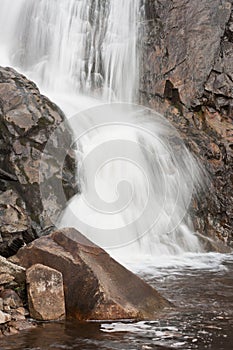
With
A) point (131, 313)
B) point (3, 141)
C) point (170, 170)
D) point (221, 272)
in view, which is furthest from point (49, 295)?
point (170, 170)

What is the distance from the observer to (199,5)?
15148 mm

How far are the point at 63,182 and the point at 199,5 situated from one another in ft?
28.1

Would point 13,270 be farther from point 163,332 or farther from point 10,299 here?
point 163,332

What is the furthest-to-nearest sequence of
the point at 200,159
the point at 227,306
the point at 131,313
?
1. the point at 200,159
2. the point at 227,306
3. the point at 131,313

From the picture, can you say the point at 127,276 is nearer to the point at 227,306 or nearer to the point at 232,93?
the point at 227,306

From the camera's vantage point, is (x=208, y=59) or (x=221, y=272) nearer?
(x=221, y=272)

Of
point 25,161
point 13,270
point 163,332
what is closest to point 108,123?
point 25,161

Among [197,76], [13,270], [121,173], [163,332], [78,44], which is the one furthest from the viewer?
[78,44]

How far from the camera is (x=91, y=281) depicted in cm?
570

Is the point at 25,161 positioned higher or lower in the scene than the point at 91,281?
higher

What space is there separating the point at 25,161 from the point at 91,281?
4.16 m

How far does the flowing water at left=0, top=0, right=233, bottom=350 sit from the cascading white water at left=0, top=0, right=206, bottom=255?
3 centimetres

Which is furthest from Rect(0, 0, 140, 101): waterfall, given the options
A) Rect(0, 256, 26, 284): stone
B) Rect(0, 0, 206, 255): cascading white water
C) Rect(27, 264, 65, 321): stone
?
Rect(27, 264, 65, 321): stone

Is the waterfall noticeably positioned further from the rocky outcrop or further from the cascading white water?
the rocky outcrop
